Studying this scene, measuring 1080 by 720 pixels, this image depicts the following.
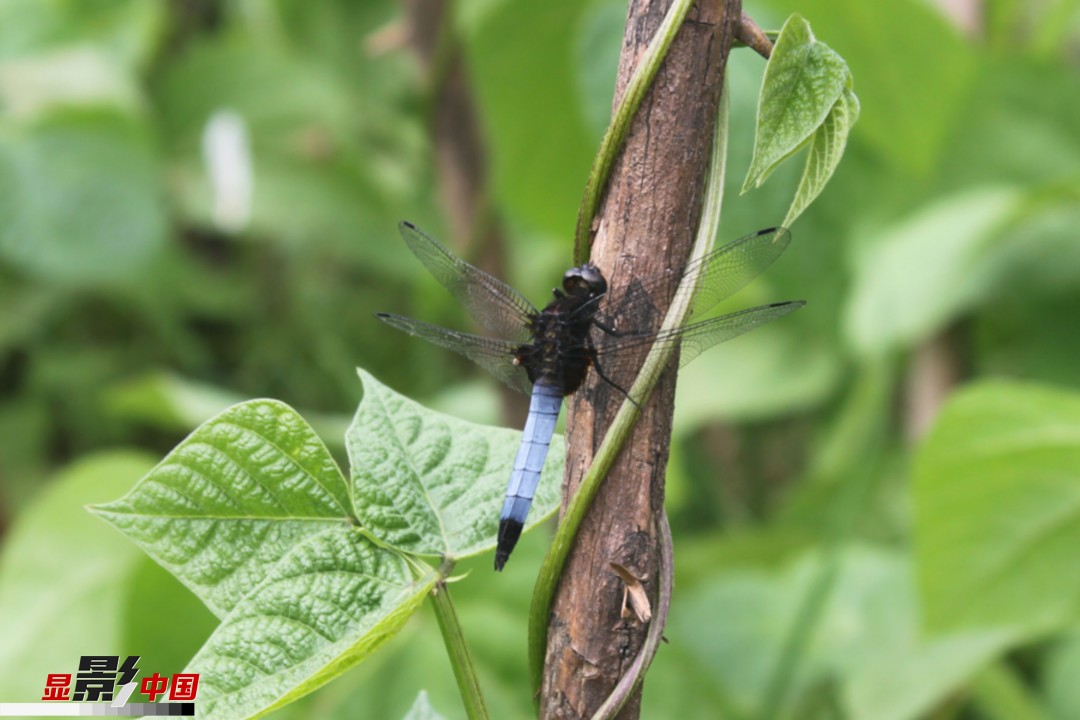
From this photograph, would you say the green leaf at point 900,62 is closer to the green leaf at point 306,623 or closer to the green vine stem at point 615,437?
the green vine stem at point 615,437

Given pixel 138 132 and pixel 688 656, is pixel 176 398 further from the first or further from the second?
pixel 688 656

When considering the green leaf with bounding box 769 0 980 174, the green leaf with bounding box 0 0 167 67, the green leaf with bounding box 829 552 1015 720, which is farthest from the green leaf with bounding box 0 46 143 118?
the green leaf with bounding box 829 552 1015 720

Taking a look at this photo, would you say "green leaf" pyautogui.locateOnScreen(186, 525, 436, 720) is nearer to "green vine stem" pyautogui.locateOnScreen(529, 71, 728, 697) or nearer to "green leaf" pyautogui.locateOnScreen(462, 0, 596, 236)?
"green vine stem" pyautogui.locateOnScreen(529, 71, 728, 697)

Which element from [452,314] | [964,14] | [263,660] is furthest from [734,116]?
[452,314]

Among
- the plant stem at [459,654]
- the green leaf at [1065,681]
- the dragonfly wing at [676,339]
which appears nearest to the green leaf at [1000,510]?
the green leaf at [1065,681]

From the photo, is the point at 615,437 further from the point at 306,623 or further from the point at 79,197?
the point at 79,197
